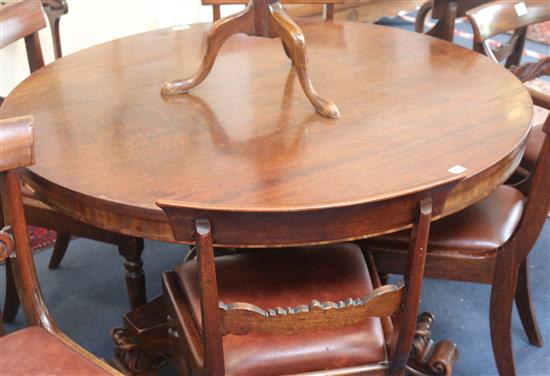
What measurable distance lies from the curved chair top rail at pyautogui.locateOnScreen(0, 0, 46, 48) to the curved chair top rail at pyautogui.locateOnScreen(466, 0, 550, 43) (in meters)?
1.26

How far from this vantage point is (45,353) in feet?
3.67

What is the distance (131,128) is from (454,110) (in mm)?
726

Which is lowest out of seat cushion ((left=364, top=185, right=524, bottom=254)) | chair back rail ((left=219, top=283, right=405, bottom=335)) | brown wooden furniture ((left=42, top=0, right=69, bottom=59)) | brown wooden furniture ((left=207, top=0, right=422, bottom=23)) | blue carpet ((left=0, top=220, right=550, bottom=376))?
blue carpet ((left=0, top=220, right=550, bottom=376))

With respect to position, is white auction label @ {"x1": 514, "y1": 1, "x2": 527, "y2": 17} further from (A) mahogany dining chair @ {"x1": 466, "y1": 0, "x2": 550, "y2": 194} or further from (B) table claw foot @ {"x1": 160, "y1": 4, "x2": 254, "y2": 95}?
(B) table claw foot @ {"x1": 160, "y1": 4, "x2": 254, "y2": 95}

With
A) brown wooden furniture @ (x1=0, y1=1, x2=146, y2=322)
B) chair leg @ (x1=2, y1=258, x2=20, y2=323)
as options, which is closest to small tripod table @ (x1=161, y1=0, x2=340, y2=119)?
brown wooden furniture @ (x1=0, y1=1, x2=146, y2=322)

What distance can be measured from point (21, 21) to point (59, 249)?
0.78m

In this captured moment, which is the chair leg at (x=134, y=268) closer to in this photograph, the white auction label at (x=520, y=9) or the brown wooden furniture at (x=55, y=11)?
the brown wooden furniture at (x=55, y=11)

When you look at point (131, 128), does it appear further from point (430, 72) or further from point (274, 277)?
point (430, 72)

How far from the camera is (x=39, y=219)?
1648mm

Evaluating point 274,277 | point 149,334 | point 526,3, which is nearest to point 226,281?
point 274,277

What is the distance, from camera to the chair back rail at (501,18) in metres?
1.95

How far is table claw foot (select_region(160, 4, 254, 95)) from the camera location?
5.19 feet

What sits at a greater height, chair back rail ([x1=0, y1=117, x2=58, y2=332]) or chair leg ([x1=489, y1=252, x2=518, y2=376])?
chair back rail ([x1=0, y1=117, x2=58, y2=332])

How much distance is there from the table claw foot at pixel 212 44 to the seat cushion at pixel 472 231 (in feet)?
1.87
